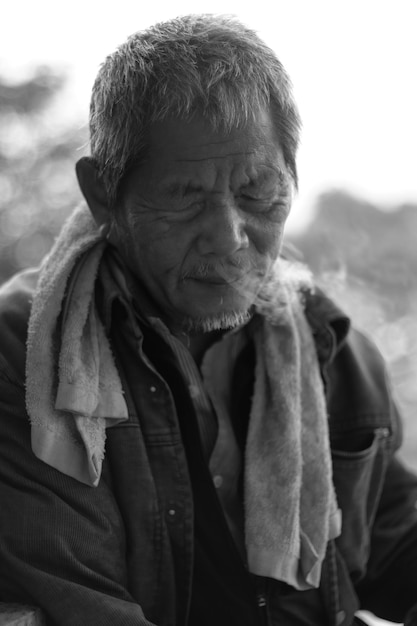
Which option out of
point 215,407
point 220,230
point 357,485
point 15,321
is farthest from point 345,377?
point 15,321

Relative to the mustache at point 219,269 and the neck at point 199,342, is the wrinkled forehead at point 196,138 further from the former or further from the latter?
the neck at point 199,342

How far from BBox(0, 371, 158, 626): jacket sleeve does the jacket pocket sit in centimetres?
66

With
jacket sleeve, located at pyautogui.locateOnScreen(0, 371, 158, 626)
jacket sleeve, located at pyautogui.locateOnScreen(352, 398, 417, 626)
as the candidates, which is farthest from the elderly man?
jacket sleeve, located at pyautogui.locateOnScreen(352, 398, 417, 626)

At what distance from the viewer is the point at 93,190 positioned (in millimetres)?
1957

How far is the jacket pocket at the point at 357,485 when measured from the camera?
2088 millimetres

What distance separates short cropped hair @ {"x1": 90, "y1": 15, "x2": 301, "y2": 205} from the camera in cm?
173

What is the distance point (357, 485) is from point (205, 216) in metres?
0.86

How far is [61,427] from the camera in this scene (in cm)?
167

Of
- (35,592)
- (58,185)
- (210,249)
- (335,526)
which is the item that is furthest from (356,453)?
(58,185)

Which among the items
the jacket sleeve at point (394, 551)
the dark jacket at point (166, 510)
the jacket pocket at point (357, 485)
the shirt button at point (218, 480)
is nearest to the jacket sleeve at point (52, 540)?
the dark jacket at point (166, 510)

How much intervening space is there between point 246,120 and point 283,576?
1059 millimetres

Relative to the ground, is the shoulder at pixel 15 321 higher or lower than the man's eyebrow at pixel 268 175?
lower

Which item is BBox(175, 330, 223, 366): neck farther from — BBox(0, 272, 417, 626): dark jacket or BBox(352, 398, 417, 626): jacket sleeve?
BBox(352, 398, 417, 626): jacket sleeve

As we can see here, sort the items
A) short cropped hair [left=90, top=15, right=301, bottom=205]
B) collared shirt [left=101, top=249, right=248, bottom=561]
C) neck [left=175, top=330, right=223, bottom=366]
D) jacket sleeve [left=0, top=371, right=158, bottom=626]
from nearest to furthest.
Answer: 1. jacket sleeve [left=0, top=371, right=158, bottom=626]
2. short cropped hair [left=90, top=15, right=301, bottom=205]
3. collared shirt [left=101, top=249, right=248, bottom=561]
4. neck [left=175, top=330, right=223, bottom=366]
